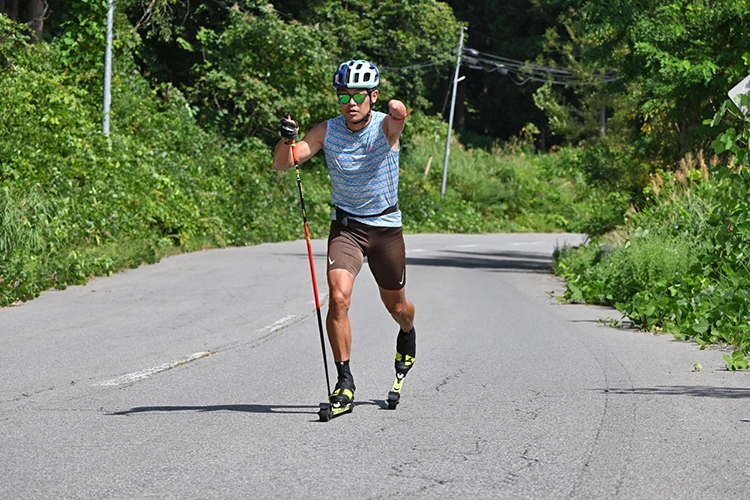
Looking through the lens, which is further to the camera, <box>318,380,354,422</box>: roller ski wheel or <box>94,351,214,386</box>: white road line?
<box>94,351,214,386</box>: white road line

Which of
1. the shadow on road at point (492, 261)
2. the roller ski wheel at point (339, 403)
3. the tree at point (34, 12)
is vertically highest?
the tree at point (34, 12)

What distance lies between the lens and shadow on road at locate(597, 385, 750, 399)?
7.91 m

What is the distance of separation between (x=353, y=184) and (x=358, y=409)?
1.40 meters

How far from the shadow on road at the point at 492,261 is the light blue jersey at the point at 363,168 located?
54.4 feet

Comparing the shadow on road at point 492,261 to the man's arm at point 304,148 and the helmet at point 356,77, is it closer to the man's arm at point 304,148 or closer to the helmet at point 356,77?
the man's arm at point 304,148

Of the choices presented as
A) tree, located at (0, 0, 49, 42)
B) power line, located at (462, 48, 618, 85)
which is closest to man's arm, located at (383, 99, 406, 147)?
tree, located at (0, 0, 49, 42)

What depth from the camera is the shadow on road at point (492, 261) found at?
79.7 feet

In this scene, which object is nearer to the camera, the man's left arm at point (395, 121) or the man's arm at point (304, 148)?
the man's left arm at point (395, 121)

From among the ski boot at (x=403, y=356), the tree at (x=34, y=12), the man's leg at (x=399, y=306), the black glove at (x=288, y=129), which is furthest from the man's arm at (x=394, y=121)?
the tree at (x=34, y=12)

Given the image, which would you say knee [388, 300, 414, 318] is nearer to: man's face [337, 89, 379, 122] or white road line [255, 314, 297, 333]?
man's face [337, 89, 379, 122]

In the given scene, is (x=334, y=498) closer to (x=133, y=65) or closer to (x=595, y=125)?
(x=133, y=65)

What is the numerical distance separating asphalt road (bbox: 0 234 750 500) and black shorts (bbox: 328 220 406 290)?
0.85 m

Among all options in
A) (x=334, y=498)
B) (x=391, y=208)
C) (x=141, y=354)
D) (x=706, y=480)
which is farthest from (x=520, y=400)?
(x=141, y=354)

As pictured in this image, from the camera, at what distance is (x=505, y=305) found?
50.9ft
